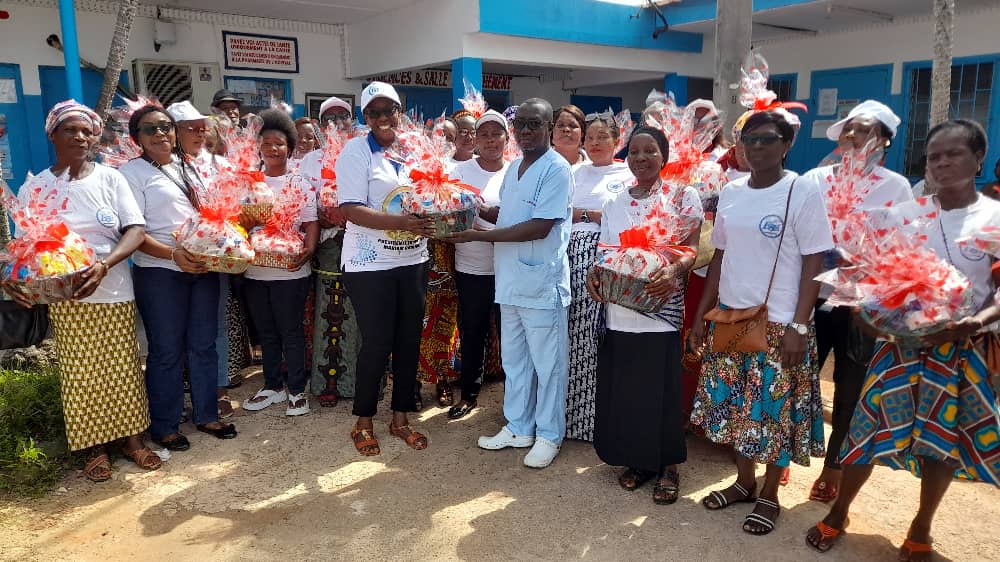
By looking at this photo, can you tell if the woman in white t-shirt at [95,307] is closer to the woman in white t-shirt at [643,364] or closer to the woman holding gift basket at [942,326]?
the woman in white t-shirt at [643,364]

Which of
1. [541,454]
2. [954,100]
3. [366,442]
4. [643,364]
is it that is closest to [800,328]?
[643,364]

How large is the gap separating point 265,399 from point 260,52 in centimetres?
754

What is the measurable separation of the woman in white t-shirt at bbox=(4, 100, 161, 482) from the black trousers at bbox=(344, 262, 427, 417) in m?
1.21

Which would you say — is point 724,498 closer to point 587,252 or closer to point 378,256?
point 587,252

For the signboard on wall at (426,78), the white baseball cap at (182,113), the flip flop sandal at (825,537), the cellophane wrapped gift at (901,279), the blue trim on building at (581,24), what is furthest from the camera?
the signboard on wall at (426,78)

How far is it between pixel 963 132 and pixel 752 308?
3.38ft

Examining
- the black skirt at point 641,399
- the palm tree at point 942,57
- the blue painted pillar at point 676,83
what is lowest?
the black skirt at point 641,399

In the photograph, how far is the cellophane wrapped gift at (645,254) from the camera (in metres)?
3.03

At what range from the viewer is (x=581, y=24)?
417 inches

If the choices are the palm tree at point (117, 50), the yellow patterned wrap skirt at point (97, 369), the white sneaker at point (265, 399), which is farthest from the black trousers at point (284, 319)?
the palm tree at point (117, 50)

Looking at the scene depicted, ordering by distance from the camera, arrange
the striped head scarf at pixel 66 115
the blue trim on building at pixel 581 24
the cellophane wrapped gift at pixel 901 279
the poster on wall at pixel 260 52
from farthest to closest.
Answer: the poster on wall at pixel 260 52
the blue trim on building at pixel 581 24
the striped head scarf at pixel 66 115
the cellophane wrapped gift at pixel 901 279

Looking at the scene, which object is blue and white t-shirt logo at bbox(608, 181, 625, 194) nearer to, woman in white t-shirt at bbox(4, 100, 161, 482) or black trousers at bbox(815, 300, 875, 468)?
black trousers at bbox(815, 300, 875, 468)

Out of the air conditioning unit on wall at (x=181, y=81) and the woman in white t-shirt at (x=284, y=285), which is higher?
the air conditioning unit on wall at (x=181, y=81)

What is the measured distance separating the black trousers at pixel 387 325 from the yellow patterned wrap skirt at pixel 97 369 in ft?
4.09
